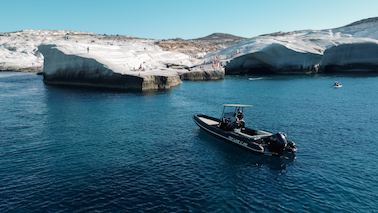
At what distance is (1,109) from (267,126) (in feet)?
144

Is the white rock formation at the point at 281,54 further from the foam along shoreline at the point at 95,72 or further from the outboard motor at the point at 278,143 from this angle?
the outboard motor at the point at 278,143

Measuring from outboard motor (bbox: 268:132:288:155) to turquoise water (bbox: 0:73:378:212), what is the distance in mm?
1310

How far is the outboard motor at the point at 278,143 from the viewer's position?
133 ft

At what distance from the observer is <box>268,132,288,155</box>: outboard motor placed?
40.5 m

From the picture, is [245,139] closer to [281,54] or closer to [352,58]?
A: [281,54]

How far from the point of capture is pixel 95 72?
314 ft

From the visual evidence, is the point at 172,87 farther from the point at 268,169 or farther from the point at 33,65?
the point at 33,65

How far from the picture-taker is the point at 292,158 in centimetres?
4053

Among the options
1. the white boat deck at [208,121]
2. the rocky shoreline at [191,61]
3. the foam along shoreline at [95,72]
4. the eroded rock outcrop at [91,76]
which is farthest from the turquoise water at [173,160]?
the rocky shoreline at [191,61]

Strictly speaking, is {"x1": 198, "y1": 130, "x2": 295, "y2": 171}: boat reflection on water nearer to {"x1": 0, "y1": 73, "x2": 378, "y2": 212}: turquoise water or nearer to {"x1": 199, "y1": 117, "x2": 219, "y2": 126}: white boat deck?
{"x1": 0, "y1": 73, "x2": 378, "y2": 212}: turquoise water

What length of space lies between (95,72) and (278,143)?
64.0 metres

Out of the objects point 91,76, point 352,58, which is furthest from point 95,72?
point 352,58

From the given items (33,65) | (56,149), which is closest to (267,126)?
(56,149)

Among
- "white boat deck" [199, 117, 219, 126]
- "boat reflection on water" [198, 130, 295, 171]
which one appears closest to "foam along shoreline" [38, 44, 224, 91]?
"white boat deck" [199, 117, 219, 126]
